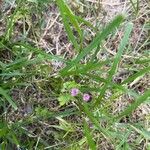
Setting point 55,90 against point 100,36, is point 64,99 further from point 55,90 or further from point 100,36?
point 100,36

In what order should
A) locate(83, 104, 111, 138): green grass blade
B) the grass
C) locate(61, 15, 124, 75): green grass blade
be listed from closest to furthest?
locate(61, 15, 124, 75): green grass blade < locate(83, 104, 111, 138): green grass blade < the grass

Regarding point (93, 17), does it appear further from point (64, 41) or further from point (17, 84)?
point (17, 84)

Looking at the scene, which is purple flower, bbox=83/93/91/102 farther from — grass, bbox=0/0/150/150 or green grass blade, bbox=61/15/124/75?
green grass blade, bbox=61/15/124/75

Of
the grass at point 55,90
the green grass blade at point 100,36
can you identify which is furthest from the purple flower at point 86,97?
the green grass blade at point 100,36

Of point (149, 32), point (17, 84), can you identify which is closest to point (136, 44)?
point (149, 32)

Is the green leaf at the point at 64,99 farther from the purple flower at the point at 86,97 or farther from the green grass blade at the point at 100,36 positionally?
the green grass blade at the point at 100,36

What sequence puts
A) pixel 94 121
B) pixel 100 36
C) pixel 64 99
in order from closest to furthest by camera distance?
1. pixel 100 36
2. pixel 94 121
3. pixel 64 99

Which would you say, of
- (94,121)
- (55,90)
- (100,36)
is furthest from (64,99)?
(100,36)

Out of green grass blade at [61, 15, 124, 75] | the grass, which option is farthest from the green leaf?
green grass blade at [61, 15, 124, 75]
